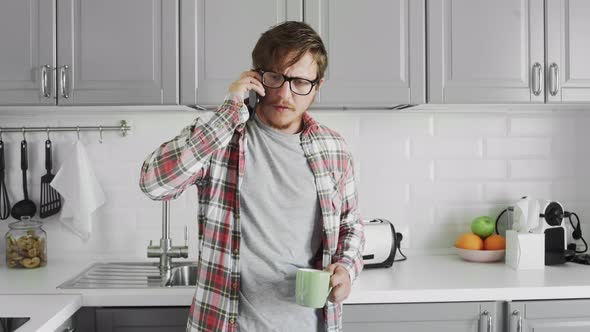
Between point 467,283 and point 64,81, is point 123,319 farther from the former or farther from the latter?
point 467,283

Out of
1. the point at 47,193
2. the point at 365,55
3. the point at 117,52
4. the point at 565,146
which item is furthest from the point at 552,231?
the point at 47,193

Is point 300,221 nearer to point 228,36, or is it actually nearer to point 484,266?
point 228,36

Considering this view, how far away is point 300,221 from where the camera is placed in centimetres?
166

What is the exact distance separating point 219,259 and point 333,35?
1050 millimetres

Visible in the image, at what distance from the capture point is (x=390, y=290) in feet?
6.72

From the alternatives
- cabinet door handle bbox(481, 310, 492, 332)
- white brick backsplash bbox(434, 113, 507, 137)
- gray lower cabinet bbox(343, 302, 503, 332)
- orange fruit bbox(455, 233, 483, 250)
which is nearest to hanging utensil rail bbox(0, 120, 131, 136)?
gray lower cabinet bbox(343, 302, 503, 332)

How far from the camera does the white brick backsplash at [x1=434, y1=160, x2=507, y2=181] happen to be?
273 cm

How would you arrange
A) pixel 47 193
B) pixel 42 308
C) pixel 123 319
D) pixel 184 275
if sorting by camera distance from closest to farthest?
pixel 42 308
pixel 123 319
pixel 184 275
pixel 47 193

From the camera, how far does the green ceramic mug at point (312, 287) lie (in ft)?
4.80

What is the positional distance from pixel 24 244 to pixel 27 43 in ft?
A: 2.51

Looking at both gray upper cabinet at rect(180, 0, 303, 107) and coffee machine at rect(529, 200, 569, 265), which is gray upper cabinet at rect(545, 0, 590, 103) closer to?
coffee machine at rect(529, 200, 569, 265)

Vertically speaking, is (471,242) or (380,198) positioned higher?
(380,198)

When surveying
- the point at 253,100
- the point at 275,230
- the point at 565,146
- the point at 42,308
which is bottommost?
→ the point at 42,308

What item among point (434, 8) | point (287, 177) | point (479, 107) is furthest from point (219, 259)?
point (479, 107)
